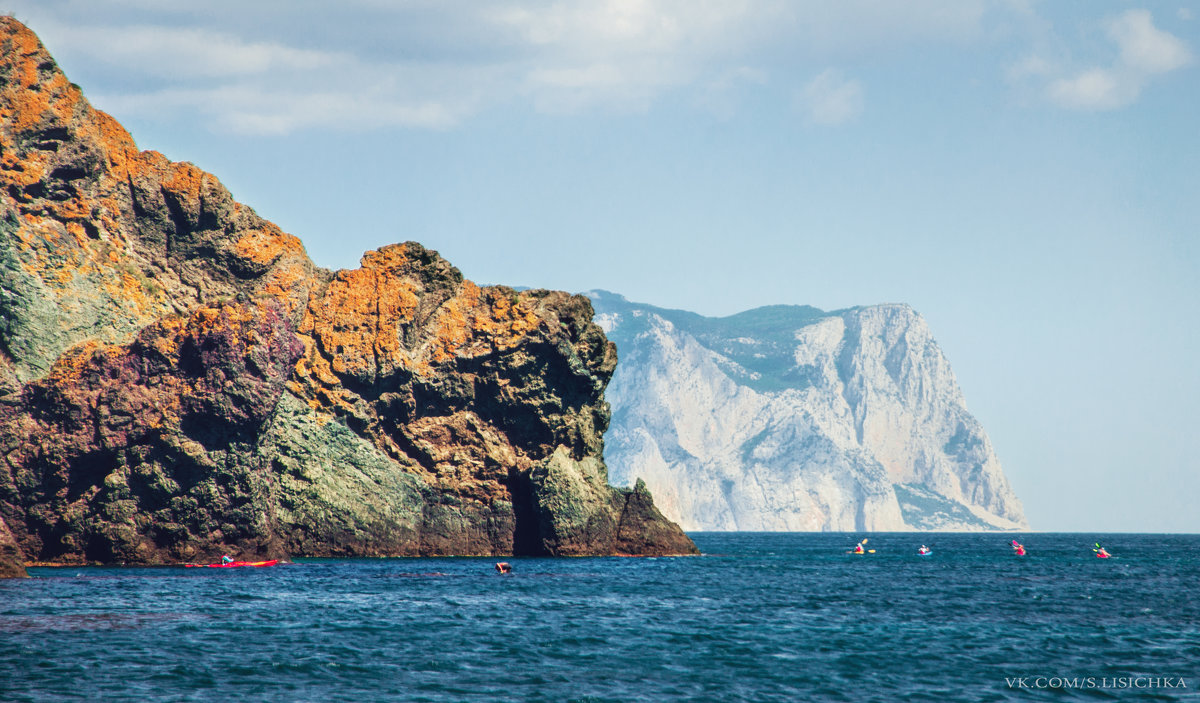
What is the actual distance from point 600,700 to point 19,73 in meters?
69.4

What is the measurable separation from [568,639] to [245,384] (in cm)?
4084

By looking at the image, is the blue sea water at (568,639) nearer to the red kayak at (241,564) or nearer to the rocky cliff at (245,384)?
the red kayak at (241,564)

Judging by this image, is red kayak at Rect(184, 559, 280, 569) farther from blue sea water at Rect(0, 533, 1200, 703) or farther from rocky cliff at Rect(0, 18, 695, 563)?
blue sea water at Rect(0, 533, 1200, 703)

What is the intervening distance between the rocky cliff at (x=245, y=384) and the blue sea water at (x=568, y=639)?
24.7 ft

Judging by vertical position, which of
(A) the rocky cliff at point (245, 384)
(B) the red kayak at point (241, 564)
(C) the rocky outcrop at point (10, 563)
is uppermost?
(A) the rocky cliff at point (245, 384)

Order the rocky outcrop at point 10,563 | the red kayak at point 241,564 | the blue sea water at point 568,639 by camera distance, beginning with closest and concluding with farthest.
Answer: the blue sea water at point 568,639 → the rocky outcrop at point 10,563 → the red kayak at point 241,564

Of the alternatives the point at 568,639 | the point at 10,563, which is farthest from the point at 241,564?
the point at 568,639

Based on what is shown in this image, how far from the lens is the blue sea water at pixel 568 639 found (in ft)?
101

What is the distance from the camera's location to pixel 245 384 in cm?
7325

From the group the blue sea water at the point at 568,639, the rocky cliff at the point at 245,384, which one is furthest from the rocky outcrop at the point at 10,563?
the rocky cliff at the point at 245,384

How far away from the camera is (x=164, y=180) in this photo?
85.1 m

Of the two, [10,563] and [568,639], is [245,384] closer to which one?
[10,563]

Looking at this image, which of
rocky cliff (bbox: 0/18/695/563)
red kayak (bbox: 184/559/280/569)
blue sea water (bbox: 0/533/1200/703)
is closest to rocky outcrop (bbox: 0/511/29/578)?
blue sea water (bbox: 0/533/1200/703)

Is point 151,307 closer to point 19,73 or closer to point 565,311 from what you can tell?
point 19,73
